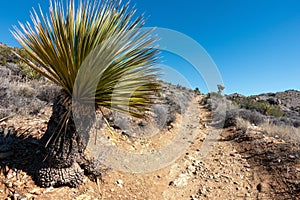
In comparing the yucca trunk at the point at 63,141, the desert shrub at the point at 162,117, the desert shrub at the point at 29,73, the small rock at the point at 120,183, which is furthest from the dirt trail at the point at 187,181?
the desert shrub at the point at 29,73

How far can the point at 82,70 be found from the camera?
2420 mm

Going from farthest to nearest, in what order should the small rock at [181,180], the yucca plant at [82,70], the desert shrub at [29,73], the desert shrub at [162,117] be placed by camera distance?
1. the desert shrub at [29,73]
2. the desert shrub at [162,117]
3. the small rock at [181,180]
4. the yucca plant at [82,70]

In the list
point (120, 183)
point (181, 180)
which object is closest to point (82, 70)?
point (120, 183)

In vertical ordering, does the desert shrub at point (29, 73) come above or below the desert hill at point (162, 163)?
above

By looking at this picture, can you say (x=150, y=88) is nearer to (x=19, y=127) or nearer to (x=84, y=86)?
(x=84, y=86)

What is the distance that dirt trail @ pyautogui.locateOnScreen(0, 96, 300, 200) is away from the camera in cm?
258

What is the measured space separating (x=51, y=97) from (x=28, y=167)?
10.7 feet

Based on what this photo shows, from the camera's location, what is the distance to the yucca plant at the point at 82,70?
2.43 metres

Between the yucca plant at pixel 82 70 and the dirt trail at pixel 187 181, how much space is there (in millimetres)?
224

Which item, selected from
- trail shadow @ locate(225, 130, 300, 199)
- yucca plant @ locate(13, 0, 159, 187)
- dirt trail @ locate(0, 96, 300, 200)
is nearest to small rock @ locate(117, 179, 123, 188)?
dirt trail @ locate(0, 96, 300, 200)

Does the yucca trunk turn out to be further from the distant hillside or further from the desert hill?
the distant hillside

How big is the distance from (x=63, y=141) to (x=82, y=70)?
A: 0.94 meters

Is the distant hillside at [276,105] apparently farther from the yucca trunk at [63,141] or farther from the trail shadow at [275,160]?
the yucca trunk at [63,141]

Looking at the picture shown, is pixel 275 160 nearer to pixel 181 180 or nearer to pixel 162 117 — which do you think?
pixel 181 180
